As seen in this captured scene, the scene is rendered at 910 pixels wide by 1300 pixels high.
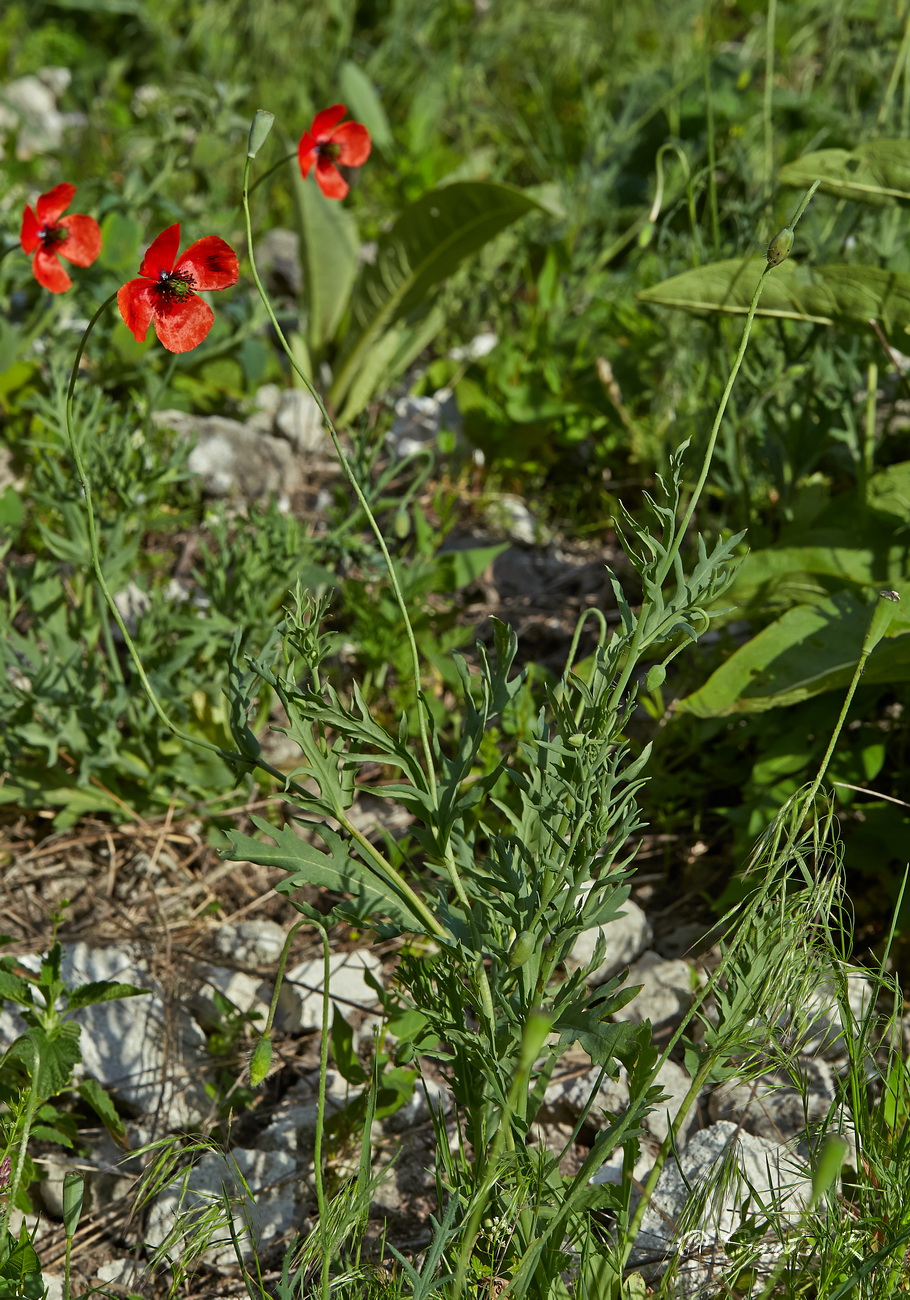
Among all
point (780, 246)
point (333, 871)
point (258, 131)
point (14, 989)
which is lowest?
point (14, 989)

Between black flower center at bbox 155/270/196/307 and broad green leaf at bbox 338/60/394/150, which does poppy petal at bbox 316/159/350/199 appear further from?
broad green leaf at bbox 338/60/394/150

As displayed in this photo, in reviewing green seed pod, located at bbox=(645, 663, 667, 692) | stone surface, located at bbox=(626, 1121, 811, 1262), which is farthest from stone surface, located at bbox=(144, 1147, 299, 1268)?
green seed pod, located at bbox=(645, 663, 667, 692)

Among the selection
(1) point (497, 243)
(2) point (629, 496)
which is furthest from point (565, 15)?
(2) point (629, 496)

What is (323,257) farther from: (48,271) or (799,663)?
(799,663)

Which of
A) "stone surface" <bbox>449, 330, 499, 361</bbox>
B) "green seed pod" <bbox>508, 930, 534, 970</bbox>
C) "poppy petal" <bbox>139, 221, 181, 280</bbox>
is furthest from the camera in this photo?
"stone surface" <bbox>449, 330, 499, 361</bbox>

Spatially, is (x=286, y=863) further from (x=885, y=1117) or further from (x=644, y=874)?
(x=644, y=874)

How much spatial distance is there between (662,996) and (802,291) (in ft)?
3.57

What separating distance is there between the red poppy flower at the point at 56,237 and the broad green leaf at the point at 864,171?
108 centimetres

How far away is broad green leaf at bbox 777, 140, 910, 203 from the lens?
1.71 m

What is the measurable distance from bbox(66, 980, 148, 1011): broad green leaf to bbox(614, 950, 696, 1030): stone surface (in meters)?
0.69

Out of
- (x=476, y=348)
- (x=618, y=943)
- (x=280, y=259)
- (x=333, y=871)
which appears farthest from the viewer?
(x=280, y=259)

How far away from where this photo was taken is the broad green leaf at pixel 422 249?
2.36 meters

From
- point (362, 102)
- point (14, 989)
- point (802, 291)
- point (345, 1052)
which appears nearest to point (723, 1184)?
point (345, 1052)

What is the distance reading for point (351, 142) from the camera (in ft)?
5.43
